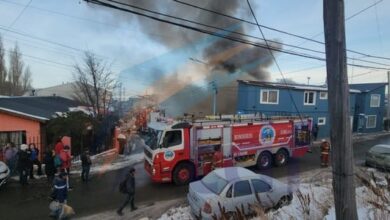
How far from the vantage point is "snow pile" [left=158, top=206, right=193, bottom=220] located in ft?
29.9

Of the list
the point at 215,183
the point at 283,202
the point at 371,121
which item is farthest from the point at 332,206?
the point at 371,121

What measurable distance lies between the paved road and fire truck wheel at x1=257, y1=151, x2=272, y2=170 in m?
0.36

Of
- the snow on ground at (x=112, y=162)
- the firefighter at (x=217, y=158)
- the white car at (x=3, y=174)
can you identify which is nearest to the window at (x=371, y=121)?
the snow on ground at (x=112, y=162)

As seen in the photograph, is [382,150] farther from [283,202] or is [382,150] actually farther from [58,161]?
[58,161]

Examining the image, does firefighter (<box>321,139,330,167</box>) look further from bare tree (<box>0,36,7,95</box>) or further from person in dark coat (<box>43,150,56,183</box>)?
bare tree (<box>0,36,7,95</box>)

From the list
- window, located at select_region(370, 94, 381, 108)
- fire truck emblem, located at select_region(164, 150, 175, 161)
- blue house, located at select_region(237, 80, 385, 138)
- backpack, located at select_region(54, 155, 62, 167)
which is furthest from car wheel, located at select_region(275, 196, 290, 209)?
window, located at select_region(370, 94, 381, 108)

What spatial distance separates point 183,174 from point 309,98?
16.5 meters

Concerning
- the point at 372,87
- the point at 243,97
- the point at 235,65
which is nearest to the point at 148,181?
the point at 243,97

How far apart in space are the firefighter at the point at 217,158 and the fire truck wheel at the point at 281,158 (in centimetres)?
315

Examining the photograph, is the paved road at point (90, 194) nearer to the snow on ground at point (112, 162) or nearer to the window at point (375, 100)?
the snow on ground at point (112, 162)

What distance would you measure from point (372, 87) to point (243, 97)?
14.5 metres

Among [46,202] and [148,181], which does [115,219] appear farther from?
[148,181]

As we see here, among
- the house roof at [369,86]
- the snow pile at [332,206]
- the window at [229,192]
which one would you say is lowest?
the window at [229,192]

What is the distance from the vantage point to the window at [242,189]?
8623 mm
